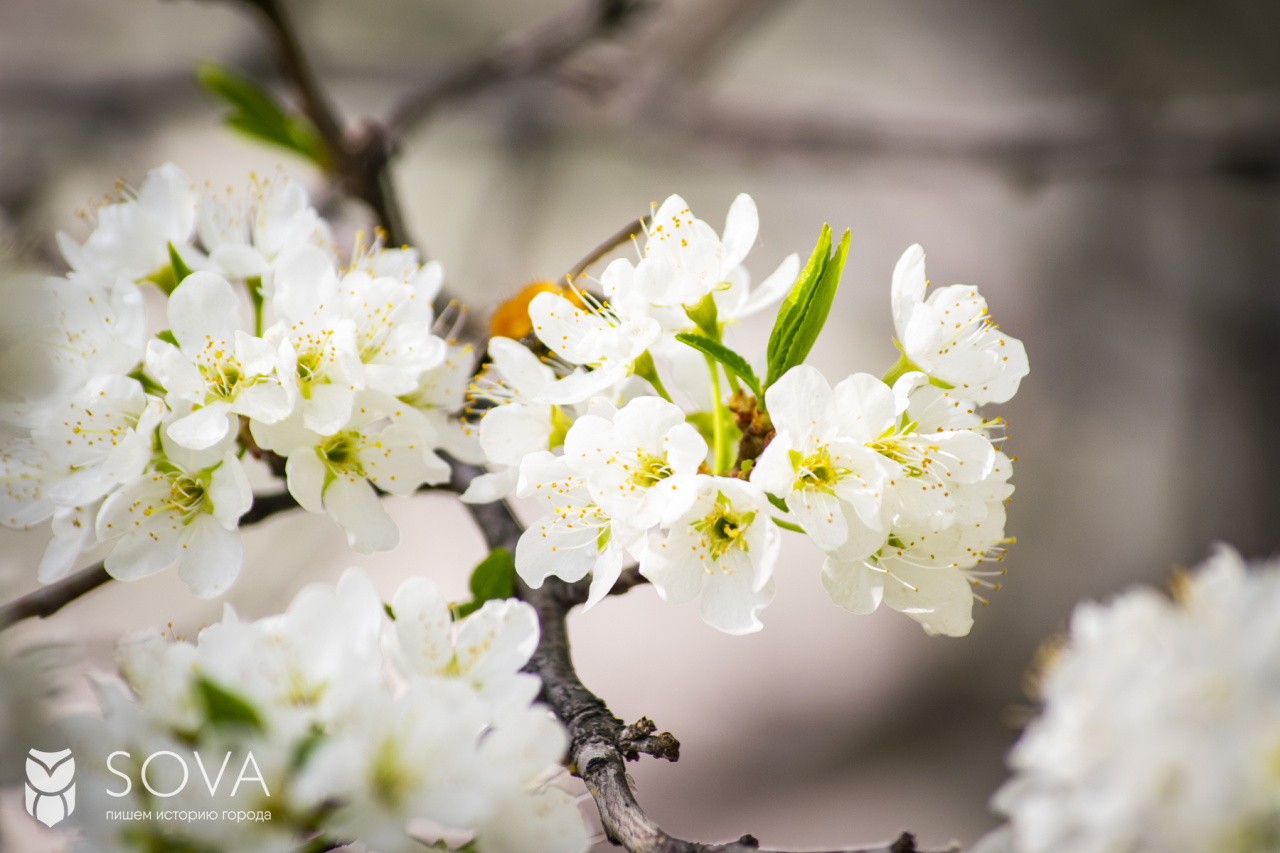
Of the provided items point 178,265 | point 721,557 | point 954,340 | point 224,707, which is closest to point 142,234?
point 178,265

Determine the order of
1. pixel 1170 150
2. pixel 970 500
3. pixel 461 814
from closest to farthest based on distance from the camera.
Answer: pixel 461 814, pixel 970 500, pixel 1170 150

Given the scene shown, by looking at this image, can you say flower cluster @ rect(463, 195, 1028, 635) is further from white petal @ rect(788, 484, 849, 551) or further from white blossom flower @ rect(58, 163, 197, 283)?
white blossom flower @ rect(58, 163, 197, 283)

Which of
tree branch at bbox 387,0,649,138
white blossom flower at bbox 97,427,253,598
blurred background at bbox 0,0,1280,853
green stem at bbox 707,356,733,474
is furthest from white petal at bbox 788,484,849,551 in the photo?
blurred background at bbox 0,0,1280,853

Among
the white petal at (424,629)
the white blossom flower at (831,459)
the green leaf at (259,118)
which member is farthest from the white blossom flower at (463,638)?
the green leaf at (259,118)

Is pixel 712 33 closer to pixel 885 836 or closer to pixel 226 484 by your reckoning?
pixel 226 484

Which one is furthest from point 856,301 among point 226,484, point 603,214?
point 226,484

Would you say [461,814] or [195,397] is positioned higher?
[195,397]
